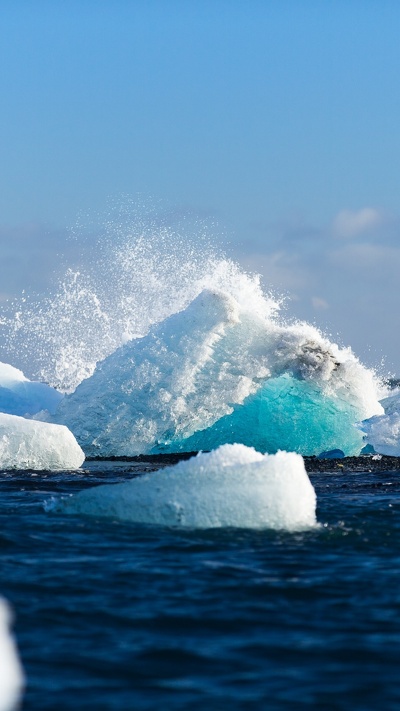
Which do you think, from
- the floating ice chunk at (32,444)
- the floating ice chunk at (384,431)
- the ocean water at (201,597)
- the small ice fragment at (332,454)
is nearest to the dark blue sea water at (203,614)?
the ocean water at (201,597)

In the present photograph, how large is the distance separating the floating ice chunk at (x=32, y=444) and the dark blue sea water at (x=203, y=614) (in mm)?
8882

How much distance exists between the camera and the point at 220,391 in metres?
27.1

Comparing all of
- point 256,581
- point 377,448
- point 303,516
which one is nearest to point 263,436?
point 377,448

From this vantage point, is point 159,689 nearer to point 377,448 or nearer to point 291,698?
point 291,698

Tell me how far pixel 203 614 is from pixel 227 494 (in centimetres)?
408

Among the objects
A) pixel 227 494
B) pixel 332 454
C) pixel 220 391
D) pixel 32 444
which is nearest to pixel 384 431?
pixel 332 454

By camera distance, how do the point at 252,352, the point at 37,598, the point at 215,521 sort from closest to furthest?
1. the point at 37,598
2. the point at 215,521
3. the point at 252,352

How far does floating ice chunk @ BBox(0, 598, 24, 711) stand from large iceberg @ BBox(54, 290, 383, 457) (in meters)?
19.2

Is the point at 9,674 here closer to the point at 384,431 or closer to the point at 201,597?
the point at 201,597

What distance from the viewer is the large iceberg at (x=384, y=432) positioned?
25.3 metres

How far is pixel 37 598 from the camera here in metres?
8.96

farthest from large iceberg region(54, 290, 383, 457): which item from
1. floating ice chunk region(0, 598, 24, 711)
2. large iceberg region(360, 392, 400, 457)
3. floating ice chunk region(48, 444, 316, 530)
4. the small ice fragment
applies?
floating ice chunk region(0, 598, 24, 711)

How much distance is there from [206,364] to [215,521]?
15.0 m

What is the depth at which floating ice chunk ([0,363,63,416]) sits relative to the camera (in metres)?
32.7
